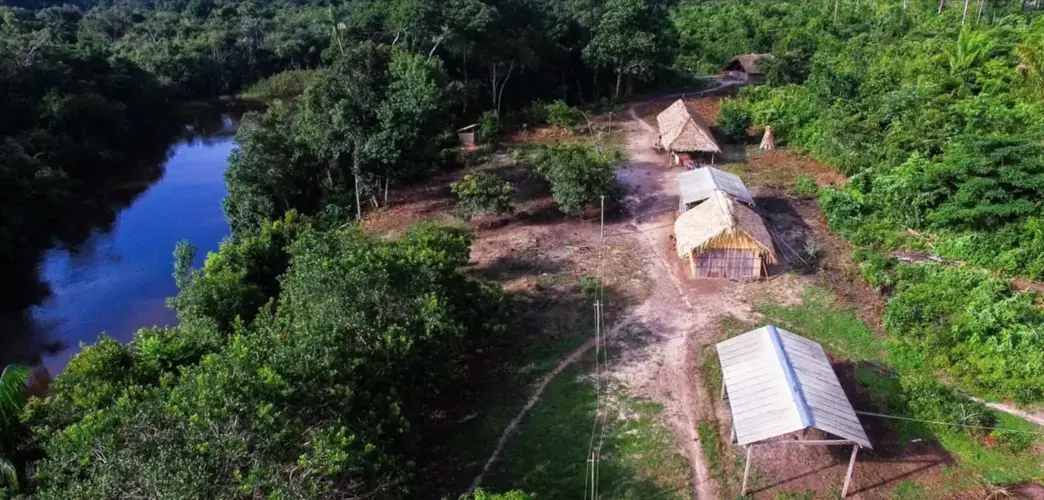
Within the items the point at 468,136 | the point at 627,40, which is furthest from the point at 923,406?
the point at 627,40

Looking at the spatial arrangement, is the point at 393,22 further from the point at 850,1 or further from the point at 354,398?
the point at 850,1

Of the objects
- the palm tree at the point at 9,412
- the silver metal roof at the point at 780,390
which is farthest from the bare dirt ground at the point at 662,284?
the palm tree at the point at 9,412

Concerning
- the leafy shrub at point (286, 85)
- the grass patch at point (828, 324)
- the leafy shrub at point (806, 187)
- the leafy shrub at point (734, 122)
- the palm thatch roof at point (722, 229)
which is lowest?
the grass patch at point (828, 324)

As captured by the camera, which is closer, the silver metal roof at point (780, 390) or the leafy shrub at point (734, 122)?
the silver metal roof at point (780, 390)

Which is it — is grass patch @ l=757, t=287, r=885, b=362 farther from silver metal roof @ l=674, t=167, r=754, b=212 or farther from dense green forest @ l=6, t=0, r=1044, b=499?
silver metal roof @ l=674, t=167, r=754, b=212

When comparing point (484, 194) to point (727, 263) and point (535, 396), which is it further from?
point (535, 396)

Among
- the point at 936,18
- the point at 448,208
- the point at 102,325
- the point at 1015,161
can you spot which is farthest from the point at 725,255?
the point at 936,18

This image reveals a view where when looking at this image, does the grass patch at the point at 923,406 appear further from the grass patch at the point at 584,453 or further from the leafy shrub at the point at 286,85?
the leafy shrub at the point at 286,85
